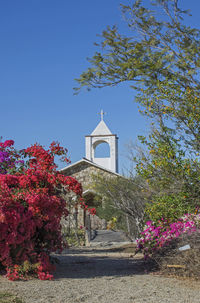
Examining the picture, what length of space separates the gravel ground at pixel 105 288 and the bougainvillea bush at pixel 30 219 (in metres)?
0.37

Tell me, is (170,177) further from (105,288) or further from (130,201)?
(130,201)

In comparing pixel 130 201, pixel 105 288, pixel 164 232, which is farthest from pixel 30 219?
pixel 130 201

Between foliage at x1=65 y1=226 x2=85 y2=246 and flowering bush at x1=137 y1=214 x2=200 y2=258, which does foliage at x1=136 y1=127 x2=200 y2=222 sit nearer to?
flowering bush at x1=137 y1=214 x2=200 y2=258

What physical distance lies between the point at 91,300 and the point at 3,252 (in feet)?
6.60

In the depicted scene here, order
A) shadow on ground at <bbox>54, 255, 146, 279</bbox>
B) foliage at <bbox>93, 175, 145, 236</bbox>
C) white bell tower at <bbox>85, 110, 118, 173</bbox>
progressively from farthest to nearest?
white bell tower at <bbox>85, 110, 118, 173</bbox>
foliage at <bbox>93, 175, 145, 236</bbox>
shadow on ground at <bbox>54, 255, 146, 279</bbox>

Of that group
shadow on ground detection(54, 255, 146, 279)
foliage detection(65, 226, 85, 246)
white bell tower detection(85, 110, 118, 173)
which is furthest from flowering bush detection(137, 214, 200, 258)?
white bell tower detection(85, 110, 118, 173)

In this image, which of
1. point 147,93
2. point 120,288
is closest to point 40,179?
point 120,288

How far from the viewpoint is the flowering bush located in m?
7.45

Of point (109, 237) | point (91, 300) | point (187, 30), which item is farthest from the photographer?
point (109, 237)

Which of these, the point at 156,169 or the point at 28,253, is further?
→ the point at 156,169

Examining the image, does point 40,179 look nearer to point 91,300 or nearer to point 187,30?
point 91,300

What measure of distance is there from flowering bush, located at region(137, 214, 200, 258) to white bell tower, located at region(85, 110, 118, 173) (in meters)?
15.7

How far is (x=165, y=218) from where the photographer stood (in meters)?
7.64

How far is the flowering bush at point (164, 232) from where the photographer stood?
293 inches
